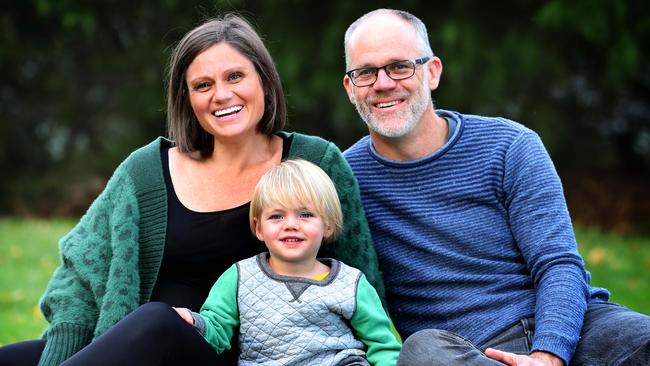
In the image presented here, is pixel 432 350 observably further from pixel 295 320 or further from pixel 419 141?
pixel 419 141

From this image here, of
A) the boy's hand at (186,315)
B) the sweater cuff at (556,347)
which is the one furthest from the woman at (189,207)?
the sweater cuff at (556,347)

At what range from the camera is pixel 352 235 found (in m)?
3.17

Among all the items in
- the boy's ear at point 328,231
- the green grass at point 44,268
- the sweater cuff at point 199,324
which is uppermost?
the boy's ear at point 328,231

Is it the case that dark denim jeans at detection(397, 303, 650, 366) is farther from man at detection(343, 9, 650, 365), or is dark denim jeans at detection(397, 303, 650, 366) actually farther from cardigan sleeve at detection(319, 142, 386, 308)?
cardigan sleeve at detection(319, 142, 386, 308)

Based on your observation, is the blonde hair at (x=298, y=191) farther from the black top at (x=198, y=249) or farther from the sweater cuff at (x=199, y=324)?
the sweater cuff at (x=199, y=324)

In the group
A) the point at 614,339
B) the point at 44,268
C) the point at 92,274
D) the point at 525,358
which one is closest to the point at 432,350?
the point at 525,358

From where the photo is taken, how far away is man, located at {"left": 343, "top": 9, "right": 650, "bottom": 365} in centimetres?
286

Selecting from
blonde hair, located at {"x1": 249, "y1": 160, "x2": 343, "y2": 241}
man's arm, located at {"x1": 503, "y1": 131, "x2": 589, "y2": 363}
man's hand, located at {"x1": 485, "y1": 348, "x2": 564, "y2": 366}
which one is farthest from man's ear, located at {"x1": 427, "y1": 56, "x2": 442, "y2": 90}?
man's hand, located at {"x1": 485, "y1": 348, "x2": 564, "y2": 366}

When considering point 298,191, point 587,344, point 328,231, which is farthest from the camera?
point 328,231

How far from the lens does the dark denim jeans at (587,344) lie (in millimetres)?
2605

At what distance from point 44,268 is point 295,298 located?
15.3 feet

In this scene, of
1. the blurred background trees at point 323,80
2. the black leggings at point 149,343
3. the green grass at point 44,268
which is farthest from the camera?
the blurred background trees at point 323,80

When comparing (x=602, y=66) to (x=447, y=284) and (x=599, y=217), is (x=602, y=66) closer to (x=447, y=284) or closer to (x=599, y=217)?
(x=599, y=217)

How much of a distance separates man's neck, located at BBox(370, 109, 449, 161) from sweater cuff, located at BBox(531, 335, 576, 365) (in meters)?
0.80
